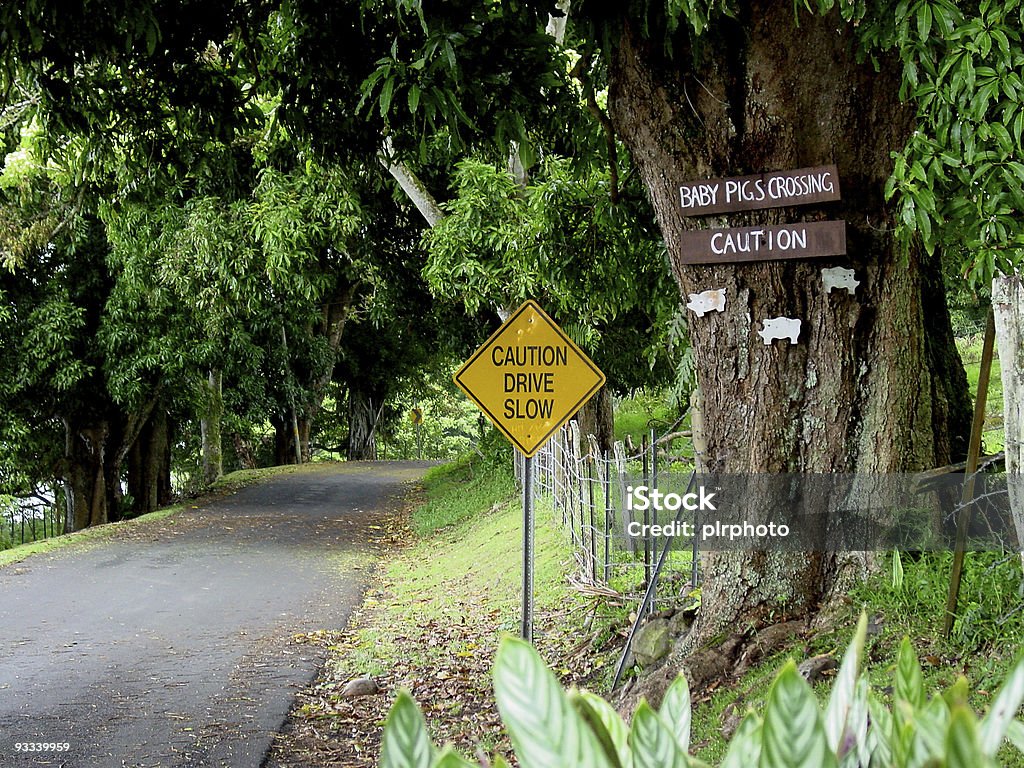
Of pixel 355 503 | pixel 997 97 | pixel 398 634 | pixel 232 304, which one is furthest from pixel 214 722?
pixel 355 503

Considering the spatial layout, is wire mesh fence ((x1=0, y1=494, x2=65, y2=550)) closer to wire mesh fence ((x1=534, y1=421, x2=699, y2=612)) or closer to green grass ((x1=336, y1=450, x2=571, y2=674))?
green grass ((x1=336, y1=450, x2=571, y2=674))

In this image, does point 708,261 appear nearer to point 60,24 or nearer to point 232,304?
point 60,24

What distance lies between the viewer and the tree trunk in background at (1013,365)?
384cm

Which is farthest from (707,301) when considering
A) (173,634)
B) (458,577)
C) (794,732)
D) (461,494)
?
(461,494)

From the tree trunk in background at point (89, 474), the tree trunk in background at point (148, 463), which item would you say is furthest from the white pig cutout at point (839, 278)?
the tree trunk in background at point (148, 463)

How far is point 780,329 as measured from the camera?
5590 millimetres

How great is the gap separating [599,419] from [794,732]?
48.5 ft

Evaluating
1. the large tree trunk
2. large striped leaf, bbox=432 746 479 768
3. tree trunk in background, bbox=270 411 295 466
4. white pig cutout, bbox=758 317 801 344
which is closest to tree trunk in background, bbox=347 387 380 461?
tree trunk in background, bbox=270 411 295 466

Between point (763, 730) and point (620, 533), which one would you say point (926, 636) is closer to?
point (620, 533)

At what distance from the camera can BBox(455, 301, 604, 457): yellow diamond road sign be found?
22.1 ft

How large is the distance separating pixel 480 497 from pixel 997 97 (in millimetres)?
15372

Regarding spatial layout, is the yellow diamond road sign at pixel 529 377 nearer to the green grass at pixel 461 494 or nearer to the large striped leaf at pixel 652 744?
the large striped leaf at pixel 652 744

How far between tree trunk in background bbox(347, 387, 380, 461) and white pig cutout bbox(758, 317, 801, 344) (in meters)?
30.2

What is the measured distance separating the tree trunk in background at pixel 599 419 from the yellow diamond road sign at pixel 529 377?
7867 mm
